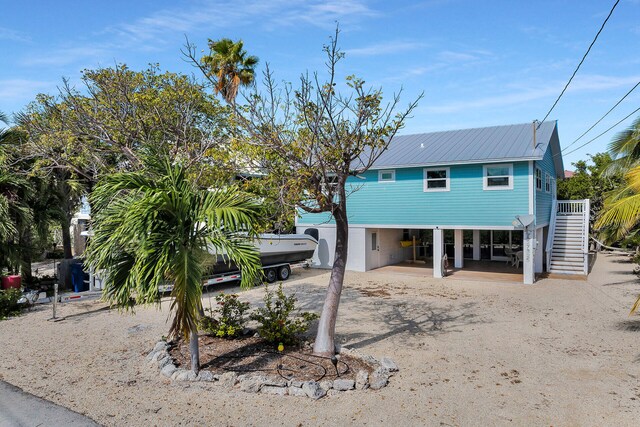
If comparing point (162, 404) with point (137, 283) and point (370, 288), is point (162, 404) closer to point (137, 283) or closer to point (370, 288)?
point (137, 283)

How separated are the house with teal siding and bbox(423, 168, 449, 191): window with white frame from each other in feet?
0.13

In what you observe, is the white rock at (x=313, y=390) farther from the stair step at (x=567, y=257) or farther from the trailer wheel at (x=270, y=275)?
the stair step at (x=567, y=257)

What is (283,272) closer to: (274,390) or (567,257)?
(274,390)

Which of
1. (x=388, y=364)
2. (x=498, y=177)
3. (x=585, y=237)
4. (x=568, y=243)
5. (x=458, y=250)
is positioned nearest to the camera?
(x=388, y=364)

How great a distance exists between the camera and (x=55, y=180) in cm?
1608

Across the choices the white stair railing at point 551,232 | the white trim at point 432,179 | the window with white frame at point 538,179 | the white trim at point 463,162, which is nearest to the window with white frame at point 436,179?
the white trim at point 432,179

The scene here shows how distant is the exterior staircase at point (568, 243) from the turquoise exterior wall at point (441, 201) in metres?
3.81

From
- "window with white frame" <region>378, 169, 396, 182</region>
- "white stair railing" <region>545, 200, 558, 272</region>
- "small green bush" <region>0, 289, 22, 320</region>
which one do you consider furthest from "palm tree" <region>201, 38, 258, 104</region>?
"white stair railing" <region>545, 200, 558, 272</region>

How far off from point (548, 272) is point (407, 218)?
6.28 m

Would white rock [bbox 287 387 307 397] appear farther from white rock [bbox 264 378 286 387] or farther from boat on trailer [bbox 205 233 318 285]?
boat on trailer [bbox 205 233 318 285]

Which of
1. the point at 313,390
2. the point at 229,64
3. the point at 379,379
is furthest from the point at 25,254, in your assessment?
the point at 379,379

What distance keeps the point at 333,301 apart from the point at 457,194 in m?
10.7

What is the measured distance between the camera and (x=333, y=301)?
7824mm

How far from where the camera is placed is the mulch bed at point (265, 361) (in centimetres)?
690
